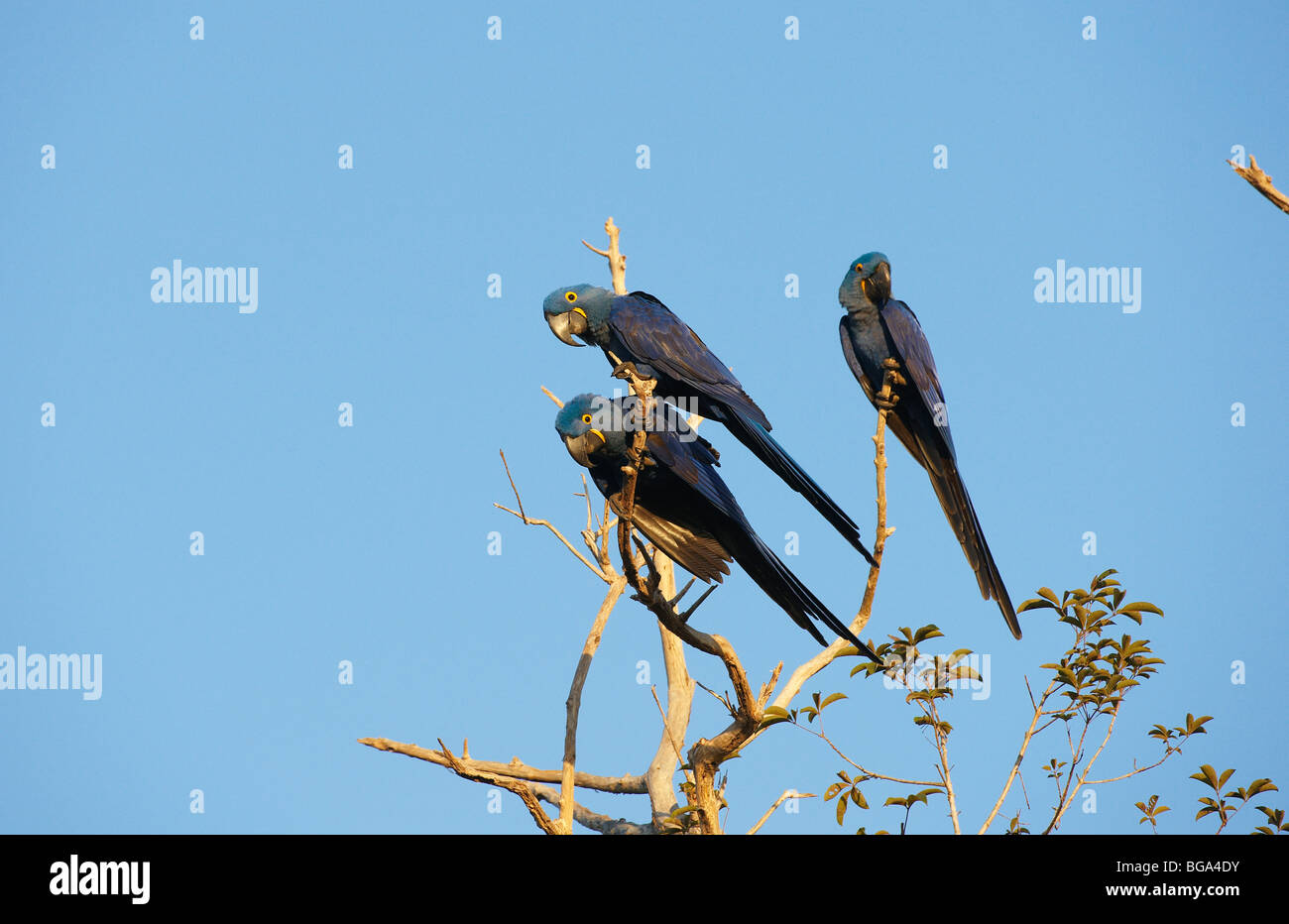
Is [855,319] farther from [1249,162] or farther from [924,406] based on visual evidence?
[1249,162]

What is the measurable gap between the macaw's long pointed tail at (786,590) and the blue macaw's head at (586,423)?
0.88 metres

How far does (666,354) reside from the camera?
6.68 meters

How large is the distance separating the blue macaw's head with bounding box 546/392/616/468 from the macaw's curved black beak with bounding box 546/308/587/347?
1531 millimetres

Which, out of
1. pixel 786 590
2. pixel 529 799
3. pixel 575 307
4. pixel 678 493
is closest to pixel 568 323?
pixel 575 307

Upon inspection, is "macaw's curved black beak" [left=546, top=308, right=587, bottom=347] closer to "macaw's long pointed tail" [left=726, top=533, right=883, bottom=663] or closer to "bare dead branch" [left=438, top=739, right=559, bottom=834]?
"macaw's long pointed tail" [left=726, top=533, right=883, bottom=663]

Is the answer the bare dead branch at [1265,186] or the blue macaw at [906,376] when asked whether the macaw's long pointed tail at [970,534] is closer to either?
the blue macaw at [906,376]

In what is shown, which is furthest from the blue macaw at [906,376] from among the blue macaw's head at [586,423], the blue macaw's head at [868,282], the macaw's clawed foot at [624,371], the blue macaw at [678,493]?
the blue macaw's head at [586,423]

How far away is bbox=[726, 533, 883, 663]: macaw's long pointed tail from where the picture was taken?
5141mm

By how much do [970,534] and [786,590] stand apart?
1.49 metres

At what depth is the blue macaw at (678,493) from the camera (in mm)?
5500

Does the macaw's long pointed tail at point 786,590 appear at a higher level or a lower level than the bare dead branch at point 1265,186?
lower
